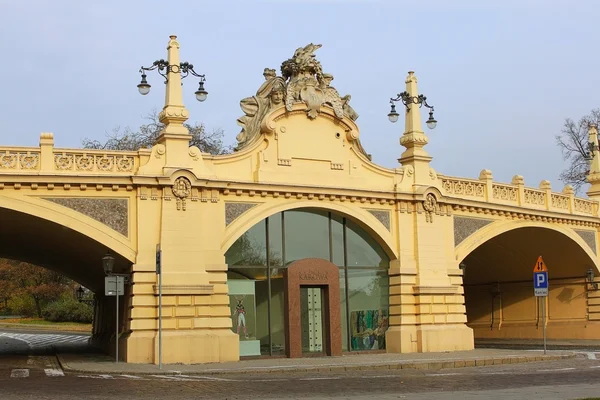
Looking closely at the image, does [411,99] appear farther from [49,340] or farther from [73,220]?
[49,340]

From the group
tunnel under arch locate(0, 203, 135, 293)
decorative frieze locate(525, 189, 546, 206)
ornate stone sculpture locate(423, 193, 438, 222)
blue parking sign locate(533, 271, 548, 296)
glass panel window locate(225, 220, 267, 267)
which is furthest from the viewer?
decorative frieze locate(525, 189, 546, 206)

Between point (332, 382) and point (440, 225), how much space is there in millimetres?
13187

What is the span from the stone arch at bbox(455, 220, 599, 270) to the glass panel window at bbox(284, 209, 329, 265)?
17.9 ft

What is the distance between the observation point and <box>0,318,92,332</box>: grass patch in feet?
198

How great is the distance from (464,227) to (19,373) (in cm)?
1675

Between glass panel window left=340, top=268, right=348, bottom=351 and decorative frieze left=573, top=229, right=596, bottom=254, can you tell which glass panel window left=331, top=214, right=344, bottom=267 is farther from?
decorative frieze left=573, top=229, right=596, bottom=254

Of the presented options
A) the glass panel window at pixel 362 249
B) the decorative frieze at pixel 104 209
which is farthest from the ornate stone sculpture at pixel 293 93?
the decorative frieze at pixel 104 209

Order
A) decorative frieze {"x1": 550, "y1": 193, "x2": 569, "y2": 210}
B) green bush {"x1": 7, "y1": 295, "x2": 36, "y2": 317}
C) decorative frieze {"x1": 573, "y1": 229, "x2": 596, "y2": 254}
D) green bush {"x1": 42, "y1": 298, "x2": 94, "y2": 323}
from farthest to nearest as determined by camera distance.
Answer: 1. green bush {"x1": 7, "y1": 295, "x2": 36, "y2": 317}
2. green bush {"x1": 42, "y1": 298, "x2": 94, "y2": 323}
3. decorative frieze {"x1": 573, "y1": 229, "x2": 596, "y2": 254}
4. decorative frieze {"x1": 550, "y1": 193, "x2": 569, "y2": 210}

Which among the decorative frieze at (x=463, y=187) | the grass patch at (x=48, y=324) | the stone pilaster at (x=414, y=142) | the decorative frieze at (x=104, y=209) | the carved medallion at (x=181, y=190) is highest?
the stone pilaster at (x=414, y=142)

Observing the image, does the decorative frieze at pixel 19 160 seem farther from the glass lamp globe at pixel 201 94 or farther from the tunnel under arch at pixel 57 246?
the glass lamp globe at pixel 201 94

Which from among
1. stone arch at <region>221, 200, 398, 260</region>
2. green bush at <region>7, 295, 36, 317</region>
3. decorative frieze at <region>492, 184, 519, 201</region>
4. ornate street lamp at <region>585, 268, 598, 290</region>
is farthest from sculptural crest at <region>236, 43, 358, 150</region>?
green bush at <region>7, 295, 36, 317</region>

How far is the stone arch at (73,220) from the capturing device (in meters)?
24.3

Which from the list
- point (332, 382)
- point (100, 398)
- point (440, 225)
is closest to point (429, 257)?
point (440, 225)

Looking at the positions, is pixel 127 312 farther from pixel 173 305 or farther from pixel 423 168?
pixel 423 168
